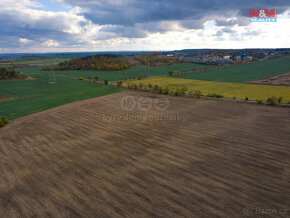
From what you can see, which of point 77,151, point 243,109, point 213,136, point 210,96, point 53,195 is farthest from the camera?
point 210,96

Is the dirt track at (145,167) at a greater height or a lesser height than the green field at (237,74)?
lesser

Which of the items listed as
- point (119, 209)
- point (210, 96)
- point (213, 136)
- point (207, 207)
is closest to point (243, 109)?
point (210, 96)

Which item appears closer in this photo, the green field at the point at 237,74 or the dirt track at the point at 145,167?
the dirt track at the point at 145,167

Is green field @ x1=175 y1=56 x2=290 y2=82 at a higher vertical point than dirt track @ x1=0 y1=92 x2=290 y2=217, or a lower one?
higher

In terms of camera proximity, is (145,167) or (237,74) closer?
(145,167)

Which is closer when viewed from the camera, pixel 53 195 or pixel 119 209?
pixel 119 209

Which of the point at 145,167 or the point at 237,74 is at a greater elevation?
the point at 237,74

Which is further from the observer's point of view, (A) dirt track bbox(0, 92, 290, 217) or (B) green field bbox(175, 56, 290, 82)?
(B) green field bbox(175, 56, 290, 82)

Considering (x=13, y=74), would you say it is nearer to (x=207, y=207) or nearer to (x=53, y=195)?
(x=53, y=195)
